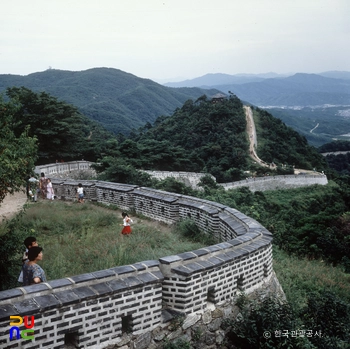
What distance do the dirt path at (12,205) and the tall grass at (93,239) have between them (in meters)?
0.89

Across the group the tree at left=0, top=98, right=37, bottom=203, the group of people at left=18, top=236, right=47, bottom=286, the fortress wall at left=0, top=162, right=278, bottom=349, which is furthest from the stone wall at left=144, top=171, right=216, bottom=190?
the group of people at left=18, top=236, right=47, bottom=286

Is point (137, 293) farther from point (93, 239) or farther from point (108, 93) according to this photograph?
point (108, 93)

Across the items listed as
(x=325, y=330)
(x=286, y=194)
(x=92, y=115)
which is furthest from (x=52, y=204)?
(x=92, y=115)

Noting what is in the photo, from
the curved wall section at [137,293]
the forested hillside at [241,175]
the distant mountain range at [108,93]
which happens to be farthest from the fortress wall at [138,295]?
the distant mountain range at [108,93]

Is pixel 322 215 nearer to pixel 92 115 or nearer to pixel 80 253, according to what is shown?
pixel 80 253

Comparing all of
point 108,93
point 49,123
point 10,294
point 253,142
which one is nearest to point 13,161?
point 10,294

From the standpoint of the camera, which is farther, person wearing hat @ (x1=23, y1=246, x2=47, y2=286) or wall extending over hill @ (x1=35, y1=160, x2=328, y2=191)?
wall extending over hill @ (x1=35, y1=160, x2=328, y2=191)

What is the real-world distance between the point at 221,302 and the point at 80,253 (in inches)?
94.2

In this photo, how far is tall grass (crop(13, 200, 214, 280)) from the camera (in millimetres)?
5754

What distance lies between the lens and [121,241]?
6953 millimetres

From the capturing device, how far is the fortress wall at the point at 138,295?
12.0 ft

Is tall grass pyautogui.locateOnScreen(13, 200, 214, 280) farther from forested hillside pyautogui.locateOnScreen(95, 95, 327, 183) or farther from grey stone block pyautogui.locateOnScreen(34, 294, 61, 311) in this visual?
forested hillside pyautogui.locateOnScreen(95, 95, 327, 183)

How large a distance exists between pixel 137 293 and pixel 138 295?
0.03 m

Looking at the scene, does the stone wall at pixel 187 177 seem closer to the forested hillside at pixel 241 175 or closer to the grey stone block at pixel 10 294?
the forested hillside at pixel 241 175
